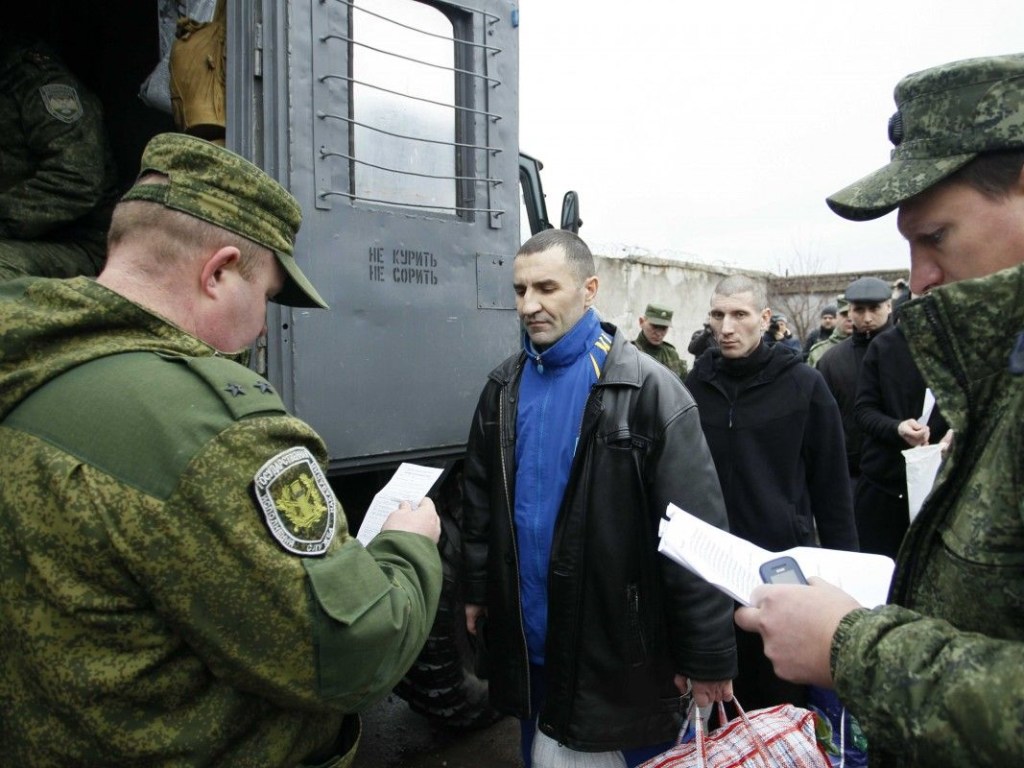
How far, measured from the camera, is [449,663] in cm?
291

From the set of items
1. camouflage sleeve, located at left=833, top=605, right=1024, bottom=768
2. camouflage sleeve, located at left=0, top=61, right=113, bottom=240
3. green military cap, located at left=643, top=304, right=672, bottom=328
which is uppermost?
camouflage sleeve, located at left=0, top=61, right=113, bottom=240

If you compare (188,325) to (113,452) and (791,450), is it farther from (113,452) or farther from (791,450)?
(791,450)

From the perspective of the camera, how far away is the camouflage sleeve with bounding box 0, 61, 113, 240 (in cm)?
287

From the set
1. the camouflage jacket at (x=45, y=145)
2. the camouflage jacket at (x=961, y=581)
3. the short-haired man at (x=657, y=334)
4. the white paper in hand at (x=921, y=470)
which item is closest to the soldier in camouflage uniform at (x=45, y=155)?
the camouflage jacket at (x=45, y=145)

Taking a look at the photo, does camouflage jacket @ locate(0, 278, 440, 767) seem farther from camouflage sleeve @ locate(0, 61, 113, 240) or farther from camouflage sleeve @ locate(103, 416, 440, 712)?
camouflage sleeve @ locate(0, 61, 113, 240)

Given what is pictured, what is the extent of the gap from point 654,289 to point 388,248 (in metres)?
9.67

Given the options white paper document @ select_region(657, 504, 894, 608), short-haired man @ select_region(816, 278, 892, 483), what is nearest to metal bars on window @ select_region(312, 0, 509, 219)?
white paper document @ select_region(657, 504, 894, 608)

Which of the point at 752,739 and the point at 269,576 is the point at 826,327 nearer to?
the point at 752,739

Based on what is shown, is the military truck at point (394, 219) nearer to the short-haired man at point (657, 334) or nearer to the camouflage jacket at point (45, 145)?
the camouflage jacket at point (45, 145)

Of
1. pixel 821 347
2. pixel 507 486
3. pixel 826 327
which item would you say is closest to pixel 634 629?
pixel 507 486

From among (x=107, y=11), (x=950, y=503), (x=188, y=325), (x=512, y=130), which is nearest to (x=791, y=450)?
(x=512, y=130)

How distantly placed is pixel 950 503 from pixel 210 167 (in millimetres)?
1282

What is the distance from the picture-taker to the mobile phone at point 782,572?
4.21ft

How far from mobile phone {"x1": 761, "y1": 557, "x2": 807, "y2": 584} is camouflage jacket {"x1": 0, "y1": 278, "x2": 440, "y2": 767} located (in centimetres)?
63
